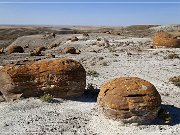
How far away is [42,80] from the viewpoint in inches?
681

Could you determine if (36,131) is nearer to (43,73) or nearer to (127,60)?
(43,73)

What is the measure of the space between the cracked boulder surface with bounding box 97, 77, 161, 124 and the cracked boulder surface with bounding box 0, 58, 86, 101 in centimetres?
315

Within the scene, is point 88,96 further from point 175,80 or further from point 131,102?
point 175,80

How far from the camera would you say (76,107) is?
639 inches

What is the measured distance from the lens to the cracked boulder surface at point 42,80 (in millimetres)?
17281

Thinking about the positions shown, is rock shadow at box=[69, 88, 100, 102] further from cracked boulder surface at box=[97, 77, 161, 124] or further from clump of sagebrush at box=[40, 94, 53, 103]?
cracked boulder surface at box=[97, 77, 161, 124]

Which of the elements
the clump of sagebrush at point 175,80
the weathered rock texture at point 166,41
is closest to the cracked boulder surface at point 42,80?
the clump of sagebrush at point 175,80

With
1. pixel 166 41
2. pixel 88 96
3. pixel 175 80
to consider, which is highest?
pixel 166 41

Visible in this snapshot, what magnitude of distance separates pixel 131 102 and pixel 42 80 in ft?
17.5

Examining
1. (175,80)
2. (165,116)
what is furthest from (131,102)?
(175,80)

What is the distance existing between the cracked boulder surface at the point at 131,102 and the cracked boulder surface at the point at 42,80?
10.3 ft

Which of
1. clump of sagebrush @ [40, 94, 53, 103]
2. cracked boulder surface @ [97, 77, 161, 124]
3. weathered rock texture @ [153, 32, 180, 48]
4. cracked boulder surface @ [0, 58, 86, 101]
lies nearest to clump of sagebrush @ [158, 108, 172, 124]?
cracked boulder surface @ [97, 77, 161, 124]

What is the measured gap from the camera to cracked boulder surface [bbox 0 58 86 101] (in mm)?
17281

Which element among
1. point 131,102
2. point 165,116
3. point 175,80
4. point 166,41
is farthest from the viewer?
point 166,41
